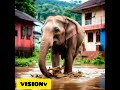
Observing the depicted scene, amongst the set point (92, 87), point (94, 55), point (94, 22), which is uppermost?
point (94, 22)

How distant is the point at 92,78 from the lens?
15.1ft

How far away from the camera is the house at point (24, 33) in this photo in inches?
164

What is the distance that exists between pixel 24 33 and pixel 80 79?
0.80m

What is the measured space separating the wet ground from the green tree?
55 centimetres

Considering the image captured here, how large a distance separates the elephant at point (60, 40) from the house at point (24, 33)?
0.21m

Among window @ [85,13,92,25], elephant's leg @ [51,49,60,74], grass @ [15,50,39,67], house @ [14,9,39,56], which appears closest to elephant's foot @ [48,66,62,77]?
elephant's leg @ [51,49,60,74]

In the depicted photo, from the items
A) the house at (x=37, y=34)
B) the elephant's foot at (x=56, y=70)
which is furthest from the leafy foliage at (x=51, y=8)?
the elephant's foot at (x=56, y=70)

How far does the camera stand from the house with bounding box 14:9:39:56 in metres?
4.16

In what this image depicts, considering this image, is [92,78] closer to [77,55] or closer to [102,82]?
[102,82]

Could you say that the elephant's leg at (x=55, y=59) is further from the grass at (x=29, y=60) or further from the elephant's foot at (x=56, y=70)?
the grass at (x=29, y=60)

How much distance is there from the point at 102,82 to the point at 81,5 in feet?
2.57

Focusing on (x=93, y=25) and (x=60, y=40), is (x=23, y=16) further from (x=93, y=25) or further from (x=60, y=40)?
(x=60, y=40)

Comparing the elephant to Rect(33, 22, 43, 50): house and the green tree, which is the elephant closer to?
Rect(33, 22, 43, 50): house
